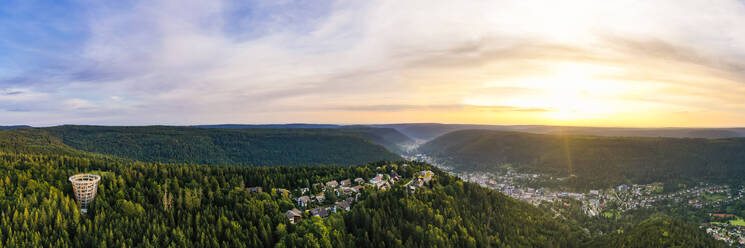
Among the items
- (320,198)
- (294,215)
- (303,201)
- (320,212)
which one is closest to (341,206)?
(320,212)

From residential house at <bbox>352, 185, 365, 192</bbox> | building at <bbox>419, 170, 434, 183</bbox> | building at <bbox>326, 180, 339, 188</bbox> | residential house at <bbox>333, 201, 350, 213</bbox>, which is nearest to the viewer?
residential house at <bbox>333, 201, 350, 213</bbox>

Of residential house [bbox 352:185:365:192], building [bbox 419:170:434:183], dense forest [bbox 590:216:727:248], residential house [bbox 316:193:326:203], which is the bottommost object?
dense forest [bbox 590:216:727:248]

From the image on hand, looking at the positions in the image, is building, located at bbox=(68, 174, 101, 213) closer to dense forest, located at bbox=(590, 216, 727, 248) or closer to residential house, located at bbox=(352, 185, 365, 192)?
residential house, located at bbox=(352, 185, 365, 192)

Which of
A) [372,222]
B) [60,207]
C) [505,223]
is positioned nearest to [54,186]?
[60,207]

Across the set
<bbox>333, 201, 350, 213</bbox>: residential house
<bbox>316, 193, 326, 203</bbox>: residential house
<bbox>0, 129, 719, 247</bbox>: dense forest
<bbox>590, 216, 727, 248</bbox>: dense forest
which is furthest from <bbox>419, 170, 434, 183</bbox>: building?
<bbox>590, 216, 727, 248</bbox>: dense forest

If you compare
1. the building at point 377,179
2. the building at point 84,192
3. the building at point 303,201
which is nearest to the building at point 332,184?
the building at point 377,179

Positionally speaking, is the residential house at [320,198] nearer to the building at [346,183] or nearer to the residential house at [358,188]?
the residential house at [358,188]

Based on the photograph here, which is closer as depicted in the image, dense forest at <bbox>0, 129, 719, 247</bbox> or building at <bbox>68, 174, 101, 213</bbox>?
dense forest at <bbox>0, 129, 719, 247</bbox>

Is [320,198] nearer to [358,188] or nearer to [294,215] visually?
[358,188]

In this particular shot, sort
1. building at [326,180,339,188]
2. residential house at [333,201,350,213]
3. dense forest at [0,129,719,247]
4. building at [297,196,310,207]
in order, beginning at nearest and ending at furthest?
dense forest at [0,129,719,247], residential house at [333,201,350,213], building at [297,196,310,207], building at [326,180,339,188]

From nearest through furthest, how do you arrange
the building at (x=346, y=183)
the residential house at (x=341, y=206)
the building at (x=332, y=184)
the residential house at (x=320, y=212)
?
the residential house at (x=320, y=212) < the residential house at (x=341, y=206) < the building at (x=332, y=184) < the building at (x=346, y=183)

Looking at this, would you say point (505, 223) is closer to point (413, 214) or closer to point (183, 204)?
point (413, 214)

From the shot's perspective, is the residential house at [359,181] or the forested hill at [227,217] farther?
the residential house at [359,181]
